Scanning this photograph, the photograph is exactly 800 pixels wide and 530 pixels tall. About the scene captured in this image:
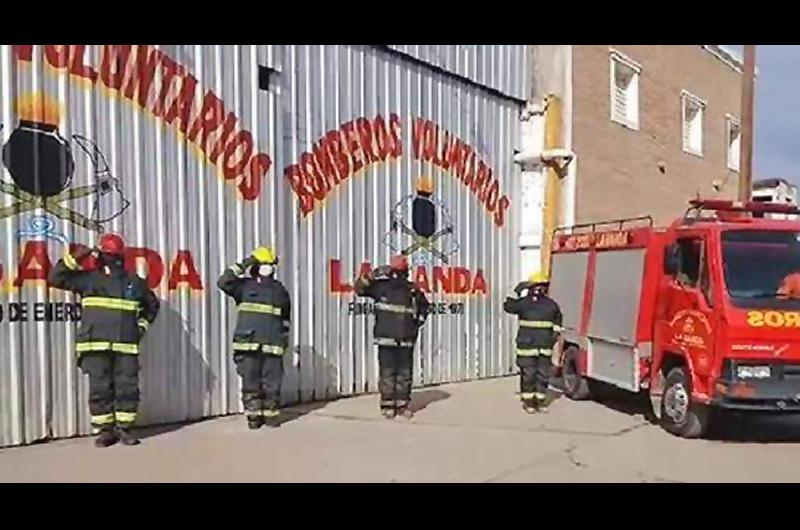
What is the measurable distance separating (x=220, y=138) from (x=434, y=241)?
4634mm

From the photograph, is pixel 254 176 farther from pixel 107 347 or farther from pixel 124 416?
pixel 124 416

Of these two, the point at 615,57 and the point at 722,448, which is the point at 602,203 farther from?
the point at 722,448

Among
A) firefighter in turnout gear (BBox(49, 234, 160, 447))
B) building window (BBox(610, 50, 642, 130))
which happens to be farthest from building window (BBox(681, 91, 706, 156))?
firefighter in turnout gear (BBox(49, 234, 160, 447))

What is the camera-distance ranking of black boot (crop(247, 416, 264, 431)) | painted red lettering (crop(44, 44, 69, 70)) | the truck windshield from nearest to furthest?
painted red lettering (crop(44, 44, 69, 70)) → the truck windshield → black boot (crop(247, 416, 264, 431))

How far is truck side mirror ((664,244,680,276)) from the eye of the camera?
9742mm

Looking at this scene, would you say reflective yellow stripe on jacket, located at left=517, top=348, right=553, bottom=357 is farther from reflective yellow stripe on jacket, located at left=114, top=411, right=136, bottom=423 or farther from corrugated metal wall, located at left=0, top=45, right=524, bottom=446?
reflective yellow stripe on jacket, located at left=114, top=411, right=136, bottom=423

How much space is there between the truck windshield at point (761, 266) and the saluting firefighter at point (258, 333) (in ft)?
15.2

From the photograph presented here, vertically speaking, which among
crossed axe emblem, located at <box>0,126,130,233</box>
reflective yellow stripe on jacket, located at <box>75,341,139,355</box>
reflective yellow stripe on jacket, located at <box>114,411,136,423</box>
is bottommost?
reflective yellow stripe on jacket, located at <box>114,411,136,423</box>

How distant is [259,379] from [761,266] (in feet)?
17.4

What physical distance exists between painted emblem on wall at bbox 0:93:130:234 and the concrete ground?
6.93 ft

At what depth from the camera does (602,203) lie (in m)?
17.4

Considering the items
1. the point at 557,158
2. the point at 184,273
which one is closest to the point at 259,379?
the point at 184,273

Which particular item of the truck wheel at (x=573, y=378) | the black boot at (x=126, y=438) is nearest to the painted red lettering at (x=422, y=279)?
the truck wheel at (x=573, y=378)
